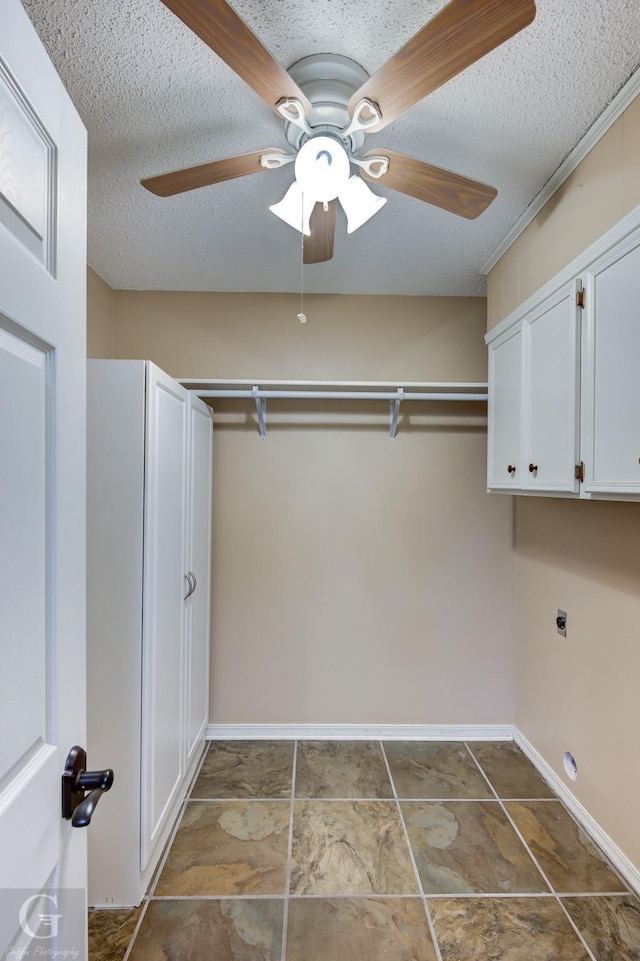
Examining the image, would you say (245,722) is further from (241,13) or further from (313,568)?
(241,13)

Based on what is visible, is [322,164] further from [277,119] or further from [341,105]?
[277,119]

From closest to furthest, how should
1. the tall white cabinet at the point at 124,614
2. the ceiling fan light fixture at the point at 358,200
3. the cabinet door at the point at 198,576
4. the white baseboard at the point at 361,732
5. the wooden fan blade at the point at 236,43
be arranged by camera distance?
the wooden fan blade at the point at 236,43
the ceiling fan light fixture at the point at 358,200
the tall white cabinet at the point at 124,614
the cabinet door at the point at 198,576
the white baseboard at the point at 361,732

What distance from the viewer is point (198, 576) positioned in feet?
7.63

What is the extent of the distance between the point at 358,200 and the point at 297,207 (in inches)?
7.4

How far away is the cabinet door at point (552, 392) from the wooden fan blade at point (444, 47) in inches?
30.7

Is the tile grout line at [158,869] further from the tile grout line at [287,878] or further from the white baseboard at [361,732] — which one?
the tile grout line at [287,878]

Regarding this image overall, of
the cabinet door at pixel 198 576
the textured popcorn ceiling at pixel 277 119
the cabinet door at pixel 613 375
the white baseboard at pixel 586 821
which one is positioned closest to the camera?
the textured popcorn ceiling at pixel 277 119

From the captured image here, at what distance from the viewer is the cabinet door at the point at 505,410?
6.56 feet

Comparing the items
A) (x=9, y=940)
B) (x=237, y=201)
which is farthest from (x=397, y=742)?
(x=237, y=201)

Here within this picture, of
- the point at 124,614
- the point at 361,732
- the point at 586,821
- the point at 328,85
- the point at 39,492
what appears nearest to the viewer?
the point at 39,492

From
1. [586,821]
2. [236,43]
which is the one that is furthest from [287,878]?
[236,43]

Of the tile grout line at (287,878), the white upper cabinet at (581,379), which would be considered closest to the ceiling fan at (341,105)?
the white upper cabinet at (581,379)

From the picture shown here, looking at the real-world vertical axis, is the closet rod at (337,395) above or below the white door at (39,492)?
above

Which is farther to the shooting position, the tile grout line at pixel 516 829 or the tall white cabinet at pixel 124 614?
the tile grout line at pixel 516 829
